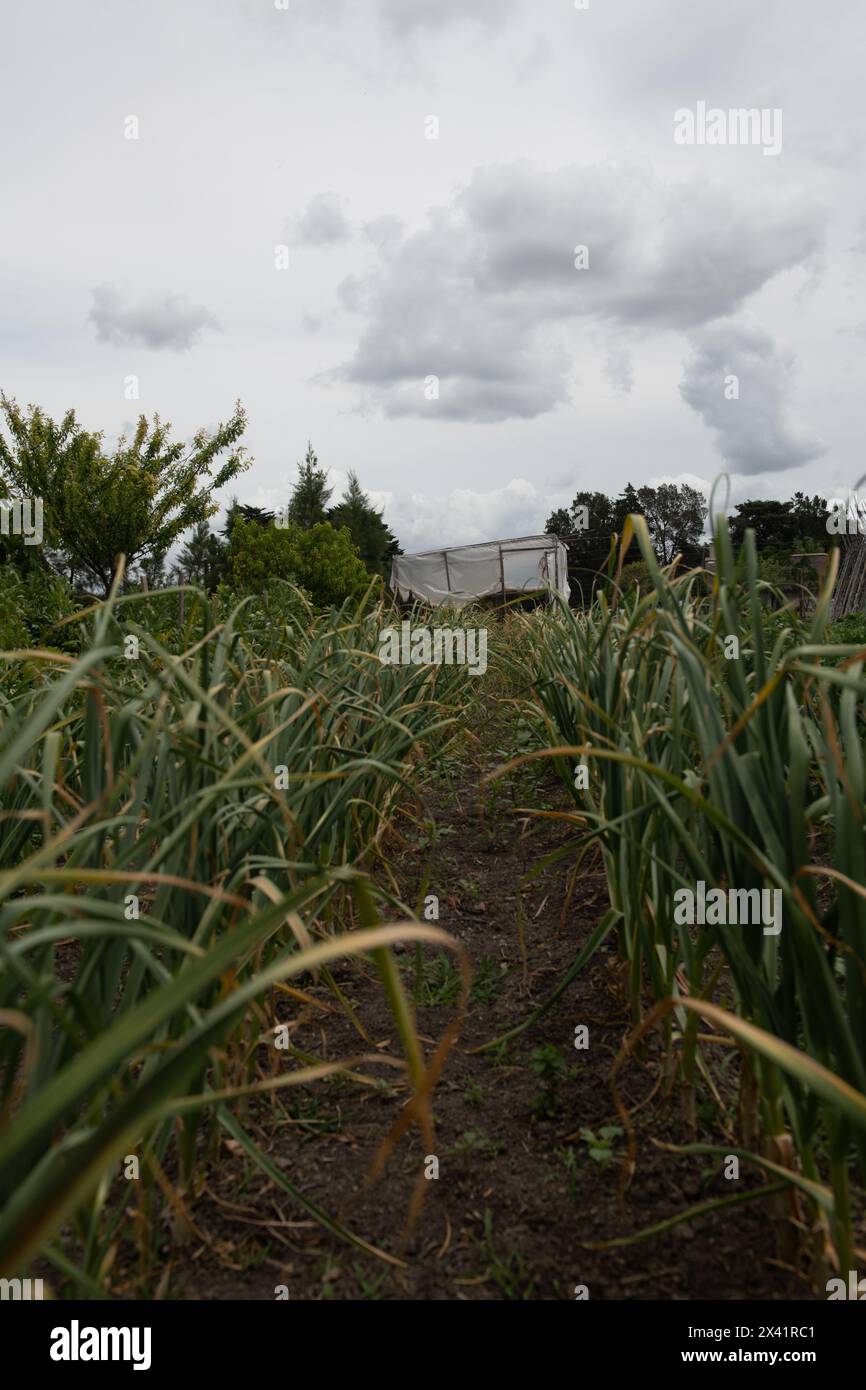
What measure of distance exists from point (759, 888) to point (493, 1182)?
0.58 m

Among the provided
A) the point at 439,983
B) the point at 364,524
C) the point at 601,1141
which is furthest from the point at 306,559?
the point at 364,524

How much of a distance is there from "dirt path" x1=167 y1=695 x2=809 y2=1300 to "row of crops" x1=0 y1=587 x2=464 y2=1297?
0.26 ft

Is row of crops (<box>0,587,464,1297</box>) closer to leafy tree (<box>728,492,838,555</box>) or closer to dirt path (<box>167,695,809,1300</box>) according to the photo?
dirt path (<box>167,695,809,1300</box>)

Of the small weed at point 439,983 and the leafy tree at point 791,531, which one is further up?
the leafy tree at point 791,531

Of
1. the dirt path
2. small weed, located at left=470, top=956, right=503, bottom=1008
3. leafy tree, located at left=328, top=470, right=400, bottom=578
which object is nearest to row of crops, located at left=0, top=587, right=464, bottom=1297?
the dirt path

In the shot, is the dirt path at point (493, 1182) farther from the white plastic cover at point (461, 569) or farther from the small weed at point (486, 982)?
the white plastic cover at point (461, 569)

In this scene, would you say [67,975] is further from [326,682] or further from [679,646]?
[679,646]

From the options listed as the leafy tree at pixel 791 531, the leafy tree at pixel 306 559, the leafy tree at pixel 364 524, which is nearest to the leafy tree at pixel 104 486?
the leafy tree at pixel 306 559

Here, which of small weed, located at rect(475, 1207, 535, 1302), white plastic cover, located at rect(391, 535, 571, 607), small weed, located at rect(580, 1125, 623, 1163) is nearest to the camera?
small weed, located at rect(475, 1207, 535, 1302)

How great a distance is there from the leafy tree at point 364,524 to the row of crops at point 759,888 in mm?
30483

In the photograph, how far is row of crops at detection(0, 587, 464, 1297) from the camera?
0.61 metres

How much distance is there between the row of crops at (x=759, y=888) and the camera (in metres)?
0.89

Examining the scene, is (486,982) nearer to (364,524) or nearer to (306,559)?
(306,559)
